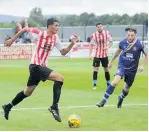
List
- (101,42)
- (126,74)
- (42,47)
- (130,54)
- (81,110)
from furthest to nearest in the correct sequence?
(101,42) → (126,74) → (130,54) → (81,110) → (42,47)

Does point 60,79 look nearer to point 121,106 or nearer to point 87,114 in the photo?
point 87,114

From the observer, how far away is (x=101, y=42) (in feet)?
66.8

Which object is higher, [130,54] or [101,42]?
[130,54]

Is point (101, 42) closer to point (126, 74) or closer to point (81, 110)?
point (126, 74)

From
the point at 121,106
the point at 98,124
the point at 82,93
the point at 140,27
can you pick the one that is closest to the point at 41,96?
the point at 82,93

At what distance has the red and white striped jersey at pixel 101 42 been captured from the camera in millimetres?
20062

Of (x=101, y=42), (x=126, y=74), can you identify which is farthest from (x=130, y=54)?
(x=101, y=42)

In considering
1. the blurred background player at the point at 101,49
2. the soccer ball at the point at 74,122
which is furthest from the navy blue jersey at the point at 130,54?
the blurred background player at the point at 101,49

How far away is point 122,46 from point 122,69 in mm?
611

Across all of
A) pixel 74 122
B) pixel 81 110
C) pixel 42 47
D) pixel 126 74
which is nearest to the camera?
pixel 74 122

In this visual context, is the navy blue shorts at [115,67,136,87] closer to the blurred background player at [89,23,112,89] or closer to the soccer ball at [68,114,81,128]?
the soccer ball at [68,114,81,128]

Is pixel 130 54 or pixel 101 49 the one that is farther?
pixel 101 49

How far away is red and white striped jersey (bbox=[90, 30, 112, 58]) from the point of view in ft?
65.8

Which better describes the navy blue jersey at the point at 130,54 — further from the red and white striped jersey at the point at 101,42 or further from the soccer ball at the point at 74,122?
the red and white striped jersey at the point at 101,42
